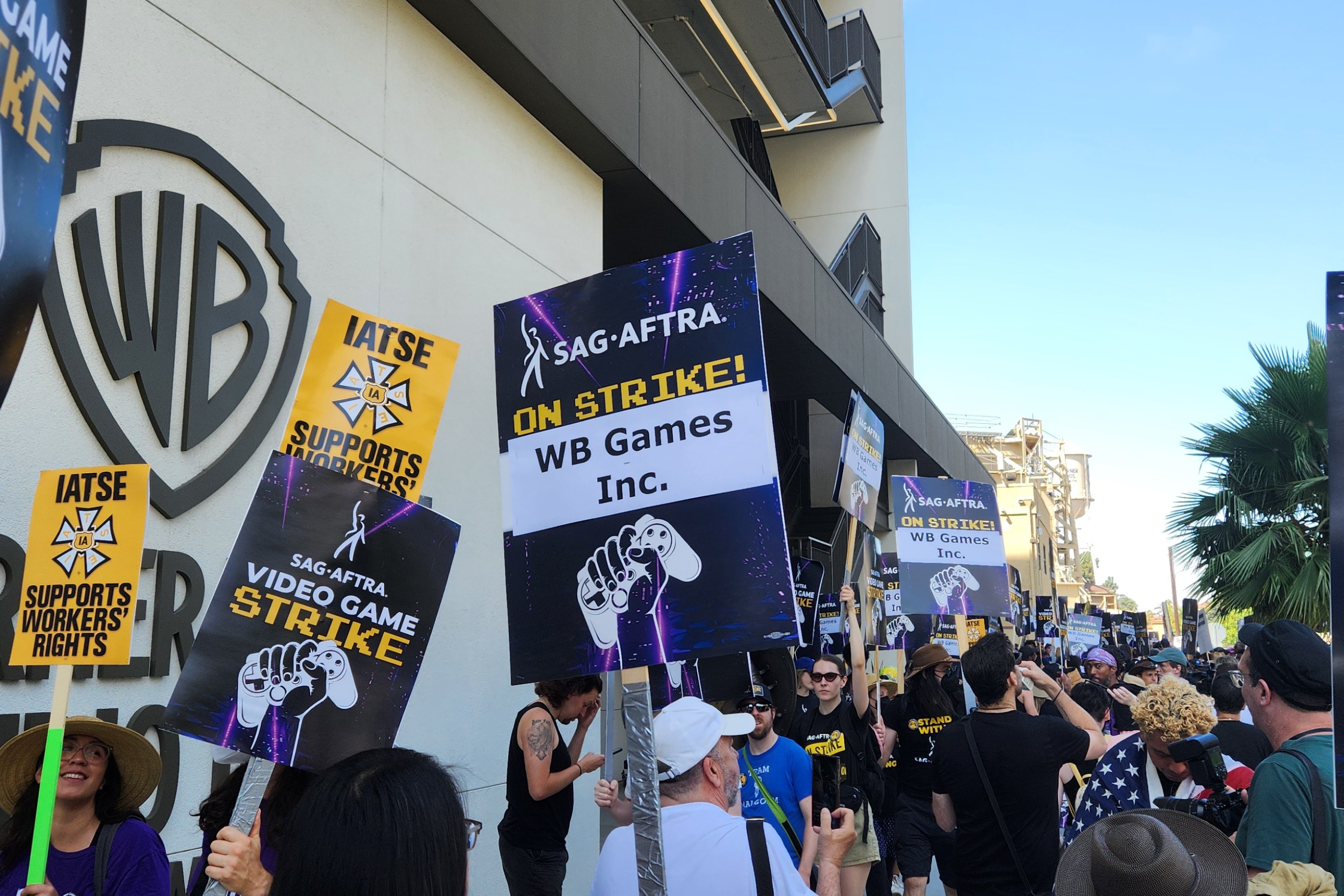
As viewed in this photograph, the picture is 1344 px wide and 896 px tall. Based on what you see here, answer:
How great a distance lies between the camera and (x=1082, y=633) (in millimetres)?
19375

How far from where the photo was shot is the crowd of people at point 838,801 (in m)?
1.96

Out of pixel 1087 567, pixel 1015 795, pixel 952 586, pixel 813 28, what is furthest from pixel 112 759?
pixel 1087 567

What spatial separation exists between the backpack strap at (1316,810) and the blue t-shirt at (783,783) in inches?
112

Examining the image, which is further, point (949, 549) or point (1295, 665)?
point (949, 549)

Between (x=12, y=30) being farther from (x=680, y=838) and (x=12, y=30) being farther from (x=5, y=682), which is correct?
(x=5, y=682)

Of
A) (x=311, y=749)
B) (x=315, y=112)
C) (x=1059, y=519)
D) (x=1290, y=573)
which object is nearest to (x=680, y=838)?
(x=311, y=749)

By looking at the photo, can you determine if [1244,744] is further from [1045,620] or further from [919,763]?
[1045,620]

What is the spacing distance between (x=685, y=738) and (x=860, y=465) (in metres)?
6.15

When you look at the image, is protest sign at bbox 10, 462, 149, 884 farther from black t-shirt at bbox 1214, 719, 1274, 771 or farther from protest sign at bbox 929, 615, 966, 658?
protest sign at bbox 929, 615, 966, 658

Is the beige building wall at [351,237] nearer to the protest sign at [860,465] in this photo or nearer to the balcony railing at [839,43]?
the protest sign at [860,465]

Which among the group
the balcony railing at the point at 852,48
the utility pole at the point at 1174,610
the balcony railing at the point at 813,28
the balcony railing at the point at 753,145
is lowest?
the utility pole at the point at 1174,610

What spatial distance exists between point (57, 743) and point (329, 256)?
3349mm

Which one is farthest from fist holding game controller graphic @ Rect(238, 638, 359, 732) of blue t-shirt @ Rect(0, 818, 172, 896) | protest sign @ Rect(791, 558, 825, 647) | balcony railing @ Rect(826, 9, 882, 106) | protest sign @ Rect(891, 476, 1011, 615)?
balcony railing @ Rect(826, 9, 882, 106)

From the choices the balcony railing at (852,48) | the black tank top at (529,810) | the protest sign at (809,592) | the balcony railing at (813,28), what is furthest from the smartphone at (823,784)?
the balcony railing at (852,48)
